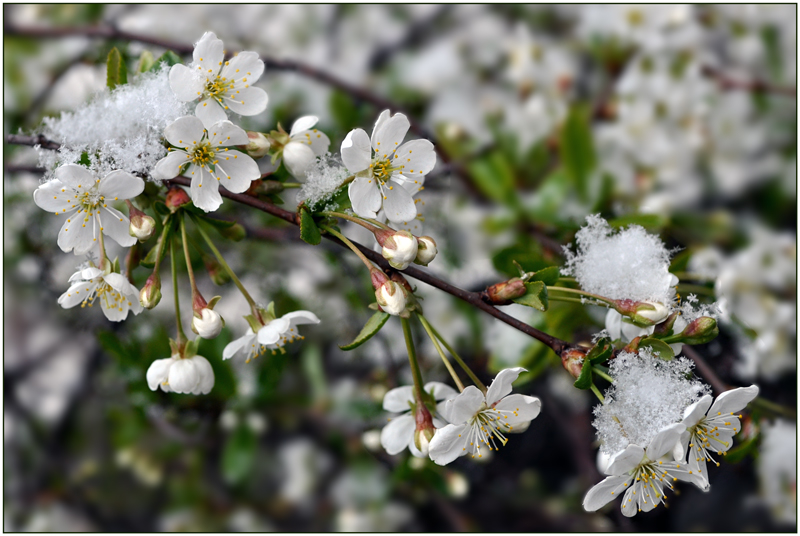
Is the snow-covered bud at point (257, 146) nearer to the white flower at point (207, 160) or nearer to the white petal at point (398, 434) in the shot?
the white flower at point (207, 160)

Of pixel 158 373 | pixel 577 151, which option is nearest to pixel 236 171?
pixel 158 373

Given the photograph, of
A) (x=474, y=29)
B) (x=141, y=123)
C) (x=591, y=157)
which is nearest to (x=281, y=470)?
(x=591, y=157)

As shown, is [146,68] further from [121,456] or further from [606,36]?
[606,36]

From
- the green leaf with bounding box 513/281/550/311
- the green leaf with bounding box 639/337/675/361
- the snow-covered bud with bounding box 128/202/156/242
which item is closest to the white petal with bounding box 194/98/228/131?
the snow-covered bud with bounding box 128/202/156/242

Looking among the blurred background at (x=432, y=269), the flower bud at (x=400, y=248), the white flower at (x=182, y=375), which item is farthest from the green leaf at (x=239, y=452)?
the flower bud at (x=400, y=248)

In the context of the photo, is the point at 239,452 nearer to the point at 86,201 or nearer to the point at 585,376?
the point at 86,201
